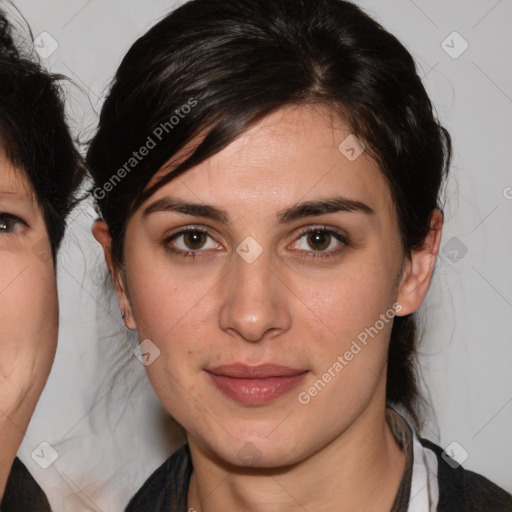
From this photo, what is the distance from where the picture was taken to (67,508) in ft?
7.16

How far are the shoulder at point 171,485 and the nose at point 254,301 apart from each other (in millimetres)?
380

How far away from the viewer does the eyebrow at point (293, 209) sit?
5.42 ft

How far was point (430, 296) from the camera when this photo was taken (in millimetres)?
2227

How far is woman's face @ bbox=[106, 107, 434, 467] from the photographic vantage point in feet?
5.43

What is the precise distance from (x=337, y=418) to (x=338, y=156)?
371 mm

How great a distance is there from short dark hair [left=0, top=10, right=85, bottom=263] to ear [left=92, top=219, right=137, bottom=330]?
10 cm

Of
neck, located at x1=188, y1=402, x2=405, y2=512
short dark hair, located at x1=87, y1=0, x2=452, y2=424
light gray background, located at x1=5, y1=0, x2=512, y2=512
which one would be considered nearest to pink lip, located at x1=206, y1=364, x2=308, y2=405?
neck, located at x1=188, y1=402, x2=405, y2=512

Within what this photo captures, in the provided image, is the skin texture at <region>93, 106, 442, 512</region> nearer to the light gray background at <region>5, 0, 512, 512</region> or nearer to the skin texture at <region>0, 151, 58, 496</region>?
the skin texture at <region>0, 151, 58, 496</region>

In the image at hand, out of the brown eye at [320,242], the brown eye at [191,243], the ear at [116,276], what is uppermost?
the brown eye at [320,242]

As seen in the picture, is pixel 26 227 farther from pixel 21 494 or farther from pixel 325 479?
pixel 325 479

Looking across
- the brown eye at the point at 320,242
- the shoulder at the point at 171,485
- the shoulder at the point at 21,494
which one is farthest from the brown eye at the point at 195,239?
the shoulder at the point at 21,494

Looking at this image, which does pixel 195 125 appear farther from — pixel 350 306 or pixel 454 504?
pixel 454 504

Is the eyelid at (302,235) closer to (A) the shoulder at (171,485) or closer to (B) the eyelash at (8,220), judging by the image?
(B) the eyelash at (8,220)

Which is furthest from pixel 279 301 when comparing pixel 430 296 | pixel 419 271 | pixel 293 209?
pixel 430 296
